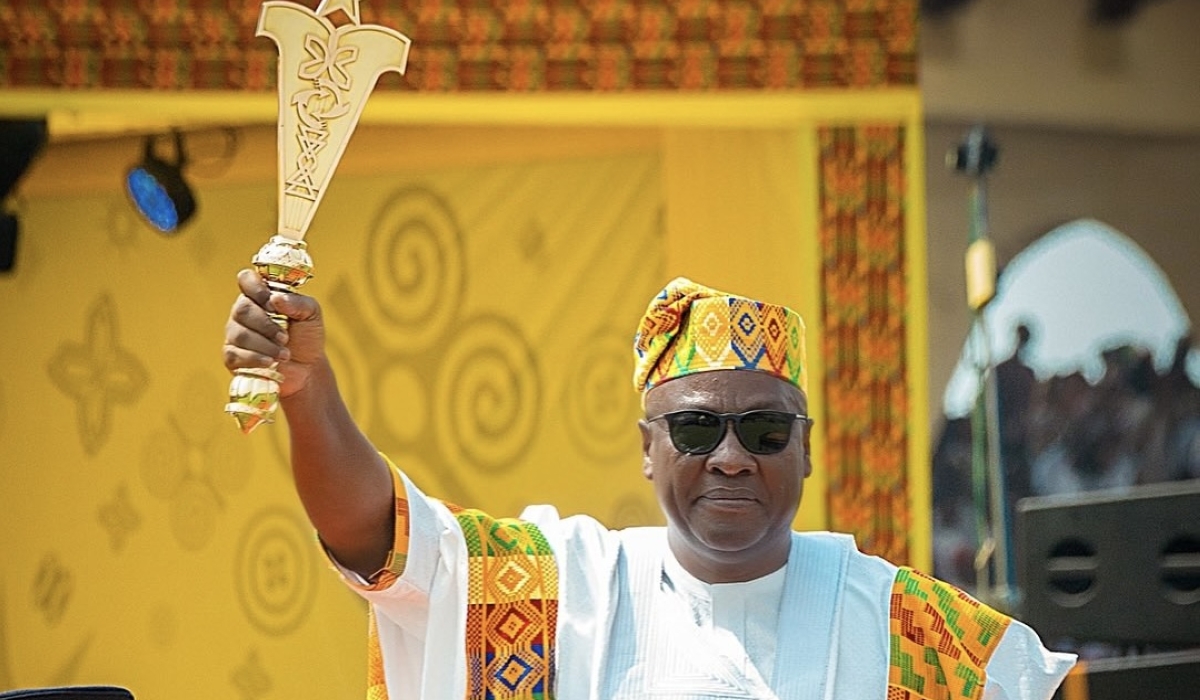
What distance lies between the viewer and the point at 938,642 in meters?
2.33

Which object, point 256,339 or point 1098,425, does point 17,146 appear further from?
point 256,339

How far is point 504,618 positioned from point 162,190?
359 cm

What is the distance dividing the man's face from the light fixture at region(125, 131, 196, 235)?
3.43 meters

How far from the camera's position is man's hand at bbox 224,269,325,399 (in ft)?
6.09

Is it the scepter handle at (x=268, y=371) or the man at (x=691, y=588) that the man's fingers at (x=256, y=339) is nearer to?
the scepter handle at (x=268, y=371)

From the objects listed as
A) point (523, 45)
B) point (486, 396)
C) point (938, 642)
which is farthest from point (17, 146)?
point (938, 642)

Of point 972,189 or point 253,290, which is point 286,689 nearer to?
point 972,189

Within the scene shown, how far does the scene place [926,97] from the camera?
5.61 metres

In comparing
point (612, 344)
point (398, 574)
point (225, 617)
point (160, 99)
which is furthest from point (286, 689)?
point (398, 574)

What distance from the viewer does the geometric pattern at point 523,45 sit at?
5289 millimetres

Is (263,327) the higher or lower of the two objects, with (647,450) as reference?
higher

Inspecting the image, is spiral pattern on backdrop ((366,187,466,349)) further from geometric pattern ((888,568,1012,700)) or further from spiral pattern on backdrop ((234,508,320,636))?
geometric pattern ((888,568,1012,700))

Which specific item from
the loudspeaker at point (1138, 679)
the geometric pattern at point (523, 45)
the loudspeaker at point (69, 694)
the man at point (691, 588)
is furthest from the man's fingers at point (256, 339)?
the geometric pattern at point (523, 45)

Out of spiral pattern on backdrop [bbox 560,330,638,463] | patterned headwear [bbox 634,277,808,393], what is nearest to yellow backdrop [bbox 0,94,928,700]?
spiral pattern on backdrop [bbox 560,330,638,463]
